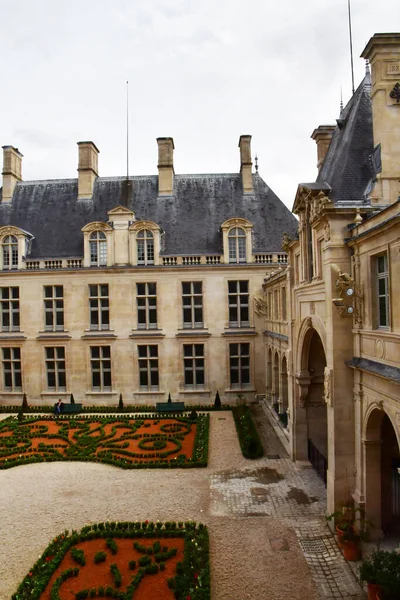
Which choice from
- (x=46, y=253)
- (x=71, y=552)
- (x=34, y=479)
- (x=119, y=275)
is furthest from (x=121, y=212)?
(x=71, y=552)

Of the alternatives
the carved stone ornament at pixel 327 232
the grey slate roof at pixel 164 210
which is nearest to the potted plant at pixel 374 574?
the carved stone ornament at pixel 327 232

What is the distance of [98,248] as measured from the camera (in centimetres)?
3153

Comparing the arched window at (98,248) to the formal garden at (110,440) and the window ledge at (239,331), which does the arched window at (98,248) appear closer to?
the window ledge at (239,331)

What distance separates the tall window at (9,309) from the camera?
Result: 32062 millimetres

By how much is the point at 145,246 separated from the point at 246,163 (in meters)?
10.4

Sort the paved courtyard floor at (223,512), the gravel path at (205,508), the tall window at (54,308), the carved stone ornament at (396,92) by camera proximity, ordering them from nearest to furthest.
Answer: the paved courtyard floor at (223,512)
the gravel path at (205,508)
the carved stone ornament at (396,92)
the tall window at (54,308)

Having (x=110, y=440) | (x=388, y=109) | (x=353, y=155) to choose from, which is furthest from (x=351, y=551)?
(x=110, y=440)

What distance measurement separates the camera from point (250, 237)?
102 feet

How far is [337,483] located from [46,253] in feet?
86.3

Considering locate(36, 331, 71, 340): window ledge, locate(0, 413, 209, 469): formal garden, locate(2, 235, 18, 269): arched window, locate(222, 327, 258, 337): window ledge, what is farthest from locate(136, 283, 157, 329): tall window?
locate(2, 235, 18, 269): arched window

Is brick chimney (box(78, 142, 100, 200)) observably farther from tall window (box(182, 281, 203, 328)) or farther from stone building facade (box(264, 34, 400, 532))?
stone building facade (box(264, 34, 400, 532))

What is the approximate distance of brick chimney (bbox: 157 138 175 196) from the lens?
33.6m

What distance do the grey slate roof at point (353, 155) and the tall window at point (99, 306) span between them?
739 inches

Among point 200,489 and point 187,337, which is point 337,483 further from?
point 187,337
